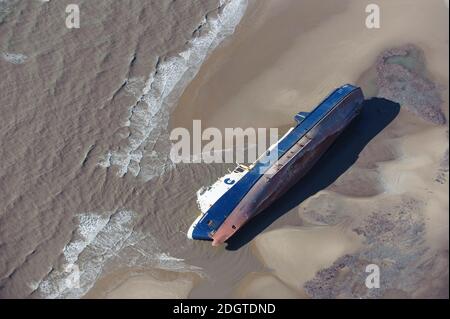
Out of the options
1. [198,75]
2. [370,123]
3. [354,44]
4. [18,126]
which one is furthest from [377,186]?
[18,126]

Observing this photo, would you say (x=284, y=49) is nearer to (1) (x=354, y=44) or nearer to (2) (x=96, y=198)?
(1) (x=354, y=44)

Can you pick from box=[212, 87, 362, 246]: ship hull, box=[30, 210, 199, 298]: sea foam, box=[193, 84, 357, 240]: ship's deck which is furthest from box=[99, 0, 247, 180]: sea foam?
box=[212, 87, 362, 246]: ship hull

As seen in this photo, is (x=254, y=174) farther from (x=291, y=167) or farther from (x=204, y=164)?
(x=204, y=164)

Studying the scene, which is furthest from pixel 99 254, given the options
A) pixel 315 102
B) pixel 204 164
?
pixel 315 102

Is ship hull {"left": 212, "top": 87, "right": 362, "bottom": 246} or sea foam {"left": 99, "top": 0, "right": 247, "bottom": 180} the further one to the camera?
sea foam {"left": 99, "top": 0, "right": 247, "bottom": 180}

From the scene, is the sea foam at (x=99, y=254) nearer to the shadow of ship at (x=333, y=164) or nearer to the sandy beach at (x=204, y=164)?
the sandy beach at (x=204, y=164)

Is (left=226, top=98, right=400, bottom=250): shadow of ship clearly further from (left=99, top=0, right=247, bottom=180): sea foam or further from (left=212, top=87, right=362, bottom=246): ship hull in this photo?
(left=99, top=0, right=247, bottom=180): sea foam

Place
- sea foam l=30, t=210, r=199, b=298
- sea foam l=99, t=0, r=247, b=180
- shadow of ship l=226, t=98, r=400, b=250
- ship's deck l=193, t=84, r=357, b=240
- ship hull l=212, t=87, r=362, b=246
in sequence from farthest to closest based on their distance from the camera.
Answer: sea foam l=99, t=0, r=247, b=180, shadow of ship l=226, t=98, r=400, b=250, sea foam l=30, t=210, r=199, b=298, ship hull l=212, t=87, r=362, b=246, ship's deck l=193, t=84, r=357, b=240

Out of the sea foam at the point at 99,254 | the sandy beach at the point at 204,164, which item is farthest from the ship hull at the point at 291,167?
the sea foam at the point at 99,254
